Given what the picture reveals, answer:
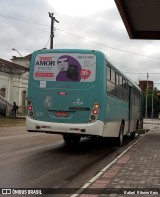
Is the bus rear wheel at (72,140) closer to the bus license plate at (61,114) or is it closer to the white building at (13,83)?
the bus license plate at (61,114)

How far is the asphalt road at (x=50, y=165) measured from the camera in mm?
9328

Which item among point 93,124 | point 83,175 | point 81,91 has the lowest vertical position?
point 83,175

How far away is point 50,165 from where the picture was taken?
38.5ft

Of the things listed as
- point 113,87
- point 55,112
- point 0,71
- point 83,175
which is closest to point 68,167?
point 83,175

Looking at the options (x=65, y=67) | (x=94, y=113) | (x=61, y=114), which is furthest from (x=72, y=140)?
(x=65, y=67)

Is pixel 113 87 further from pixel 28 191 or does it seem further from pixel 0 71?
pixel 0 71

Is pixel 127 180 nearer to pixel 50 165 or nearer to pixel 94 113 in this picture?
pixel 50 165

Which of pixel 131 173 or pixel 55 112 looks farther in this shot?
pixel 55 112

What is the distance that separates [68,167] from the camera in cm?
1163

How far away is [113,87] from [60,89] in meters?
2.37

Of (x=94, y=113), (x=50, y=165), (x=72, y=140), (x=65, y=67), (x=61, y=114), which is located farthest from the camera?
(x=72, y=140)

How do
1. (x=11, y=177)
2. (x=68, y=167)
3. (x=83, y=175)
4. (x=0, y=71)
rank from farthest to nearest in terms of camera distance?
(x=0, y=71) → (x=68, y=167) → (x=83, y=175) → (x=11, y=177)

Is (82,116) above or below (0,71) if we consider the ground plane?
below

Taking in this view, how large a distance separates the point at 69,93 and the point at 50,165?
3042mm
